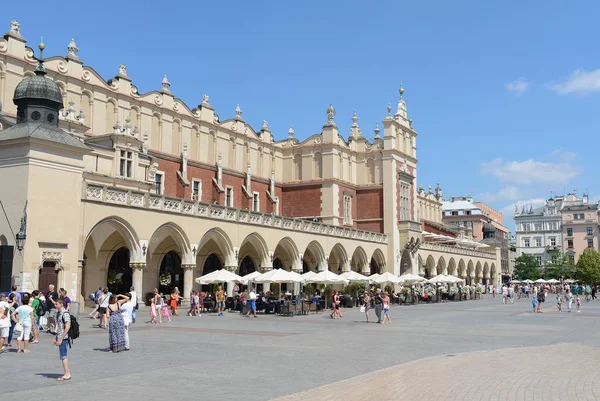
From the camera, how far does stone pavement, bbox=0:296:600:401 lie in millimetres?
10633

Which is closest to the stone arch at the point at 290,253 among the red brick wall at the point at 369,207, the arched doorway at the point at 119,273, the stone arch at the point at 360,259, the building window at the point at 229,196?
the building window at the point at 229,196

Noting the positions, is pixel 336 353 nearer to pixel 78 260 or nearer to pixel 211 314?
pixel 78 260

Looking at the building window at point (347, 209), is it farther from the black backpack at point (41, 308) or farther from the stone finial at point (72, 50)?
the black backpack at point (41, 308)

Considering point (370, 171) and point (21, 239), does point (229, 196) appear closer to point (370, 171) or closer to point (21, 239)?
point (370, 171)

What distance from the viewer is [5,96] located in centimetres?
3394

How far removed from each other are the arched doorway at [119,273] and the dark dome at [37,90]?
12362 mm

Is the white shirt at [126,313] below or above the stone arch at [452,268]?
below

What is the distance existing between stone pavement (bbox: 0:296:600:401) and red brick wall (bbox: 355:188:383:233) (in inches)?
1381

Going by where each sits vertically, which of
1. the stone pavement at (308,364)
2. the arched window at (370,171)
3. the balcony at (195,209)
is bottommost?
the stone pavement at (308,364)

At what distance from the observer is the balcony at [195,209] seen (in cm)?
2945

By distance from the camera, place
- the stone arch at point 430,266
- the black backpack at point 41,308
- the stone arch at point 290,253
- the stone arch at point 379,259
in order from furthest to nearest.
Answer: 1. the stone arch at point 430,266
2. the stone arch at point 379,259
3. the stone arch at point 290,253
4. the black backpack at point 41,308

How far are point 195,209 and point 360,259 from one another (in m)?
22.8

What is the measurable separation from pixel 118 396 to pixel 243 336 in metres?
10.6

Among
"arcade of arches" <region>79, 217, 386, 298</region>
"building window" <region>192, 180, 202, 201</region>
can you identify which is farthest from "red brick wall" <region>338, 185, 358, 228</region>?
"building window" <region>192, 180, 202, 201</region>
